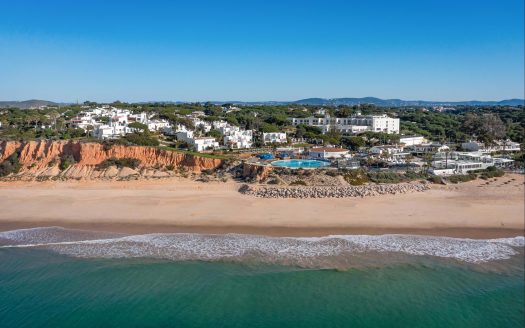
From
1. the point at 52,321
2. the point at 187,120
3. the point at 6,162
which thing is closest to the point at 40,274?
the point at 52,321

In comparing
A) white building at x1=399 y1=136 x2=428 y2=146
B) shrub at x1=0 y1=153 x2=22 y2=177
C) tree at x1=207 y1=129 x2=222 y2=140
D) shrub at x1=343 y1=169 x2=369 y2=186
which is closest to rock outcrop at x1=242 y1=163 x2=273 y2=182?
shrub at x1=343 y1=169 x2=369 y2=186

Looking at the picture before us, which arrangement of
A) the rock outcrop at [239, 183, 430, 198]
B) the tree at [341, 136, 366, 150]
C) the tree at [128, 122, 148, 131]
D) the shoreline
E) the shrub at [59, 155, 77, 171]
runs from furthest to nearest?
the tree at [128, 122, 148, 131] → the tree at [341, 136, 366, 150] → the shrub at [59, 155, 77, 171] → the rock outcrop at [239, 183, 430, 198] → the shoreline

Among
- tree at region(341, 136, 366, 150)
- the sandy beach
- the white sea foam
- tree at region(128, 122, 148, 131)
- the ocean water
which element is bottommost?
the ocean water

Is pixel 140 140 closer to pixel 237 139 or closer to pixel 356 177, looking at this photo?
pixel 237 139

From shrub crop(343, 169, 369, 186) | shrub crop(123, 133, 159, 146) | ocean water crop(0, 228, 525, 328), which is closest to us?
ocean water crop(0, 228, 525, 328)

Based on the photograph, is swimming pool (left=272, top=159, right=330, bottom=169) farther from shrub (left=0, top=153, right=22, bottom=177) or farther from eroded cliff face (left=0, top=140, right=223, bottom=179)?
shrub (left=0, top=153, right=22, bottom=177)

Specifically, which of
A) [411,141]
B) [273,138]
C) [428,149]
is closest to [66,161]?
[273,138]

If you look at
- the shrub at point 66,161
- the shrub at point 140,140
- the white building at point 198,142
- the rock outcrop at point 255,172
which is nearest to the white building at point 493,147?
the rock outcrop at point 255,172

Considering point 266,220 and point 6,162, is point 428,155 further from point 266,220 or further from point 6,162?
point 6,162

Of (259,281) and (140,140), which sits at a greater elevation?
(140,140)
